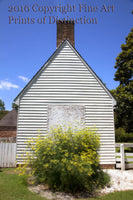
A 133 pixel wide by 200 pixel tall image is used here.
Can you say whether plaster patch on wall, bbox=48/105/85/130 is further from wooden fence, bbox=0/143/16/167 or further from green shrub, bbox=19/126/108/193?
wooden fence, bbox=0/143/16/167

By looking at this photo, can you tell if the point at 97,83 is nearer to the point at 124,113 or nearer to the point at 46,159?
the point at 46,159

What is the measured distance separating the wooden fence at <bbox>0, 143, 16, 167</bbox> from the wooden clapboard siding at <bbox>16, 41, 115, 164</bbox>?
403mm

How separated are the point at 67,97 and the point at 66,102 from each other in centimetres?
30

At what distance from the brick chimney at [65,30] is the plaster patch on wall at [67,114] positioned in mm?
5088

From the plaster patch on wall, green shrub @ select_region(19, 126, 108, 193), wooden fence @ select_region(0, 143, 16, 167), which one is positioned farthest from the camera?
the plaster patch on wall

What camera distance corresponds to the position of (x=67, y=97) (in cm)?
833

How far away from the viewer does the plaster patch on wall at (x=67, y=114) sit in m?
8.11

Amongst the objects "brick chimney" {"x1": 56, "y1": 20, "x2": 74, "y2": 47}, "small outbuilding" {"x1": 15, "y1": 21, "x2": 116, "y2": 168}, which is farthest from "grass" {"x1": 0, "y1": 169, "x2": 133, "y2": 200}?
"brick chimney" {"x1": 56, "y1": 20, "x2": 74, "y2": 47}

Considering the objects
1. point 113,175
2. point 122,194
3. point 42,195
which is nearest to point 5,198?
point 42,195

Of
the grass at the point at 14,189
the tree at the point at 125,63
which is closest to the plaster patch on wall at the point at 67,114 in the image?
the grass at the point at 14,189

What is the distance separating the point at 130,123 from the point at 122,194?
373 inches

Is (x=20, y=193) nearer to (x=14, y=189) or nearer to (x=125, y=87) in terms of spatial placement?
(x=14, y=189)

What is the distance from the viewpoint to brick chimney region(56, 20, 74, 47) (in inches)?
401

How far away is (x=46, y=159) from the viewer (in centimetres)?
487
